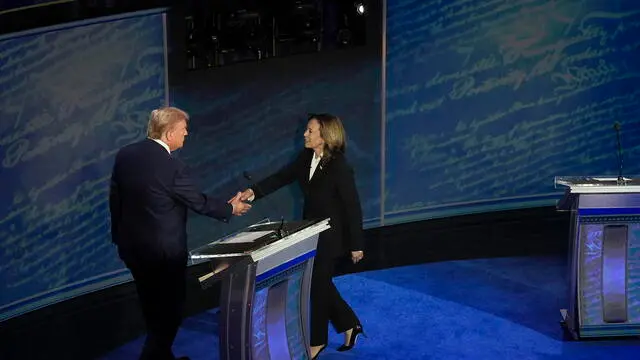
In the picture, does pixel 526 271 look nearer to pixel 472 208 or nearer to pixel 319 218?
pixel 472 208

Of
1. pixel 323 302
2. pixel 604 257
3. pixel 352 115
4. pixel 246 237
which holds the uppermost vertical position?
pixel 352 115

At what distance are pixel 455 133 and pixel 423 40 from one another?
2.94 feet

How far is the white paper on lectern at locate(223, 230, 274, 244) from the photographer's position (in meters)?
4.98

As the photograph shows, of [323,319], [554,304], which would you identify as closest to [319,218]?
[323,319]

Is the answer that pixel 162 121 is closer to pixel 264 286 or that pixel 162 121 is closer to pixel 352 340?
pixel 264 286

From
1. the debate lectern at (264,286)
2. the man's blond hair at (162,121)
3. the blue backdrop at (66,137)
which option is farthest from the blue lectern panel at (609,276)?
the blue backdrop at (66,137)

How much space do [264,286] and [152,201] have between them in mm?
860

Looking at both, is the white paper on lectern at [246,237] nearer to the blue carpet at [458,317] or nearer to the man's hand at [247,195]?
the man's hand at [247,195]

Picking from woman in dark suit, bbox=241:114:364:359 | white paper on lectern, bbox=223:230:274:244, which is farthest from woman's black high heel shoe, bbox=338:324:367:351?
white paper on lectern, bbox=223:230:274:244

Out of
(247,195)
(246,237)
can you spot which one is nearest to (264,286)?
(246,237)

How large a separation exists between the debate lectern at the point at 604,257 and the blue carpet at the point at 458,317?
0.15 meters

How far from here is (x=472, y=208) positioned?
8.84 metres

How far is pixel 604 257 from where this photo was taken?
6.32 m

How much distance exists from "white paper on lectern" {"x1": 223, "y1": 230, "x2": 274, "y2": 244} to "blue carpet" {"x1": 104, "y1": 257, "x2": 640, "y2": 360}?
4.34 ft
